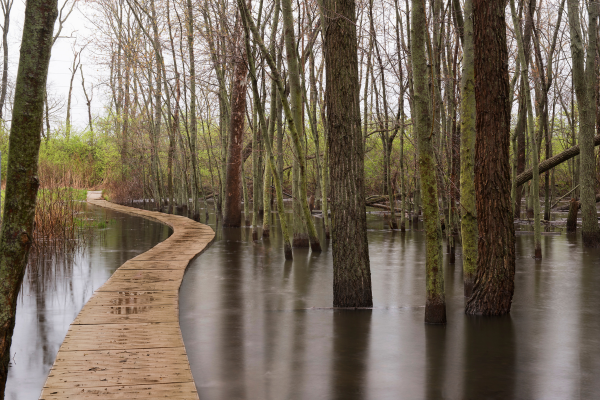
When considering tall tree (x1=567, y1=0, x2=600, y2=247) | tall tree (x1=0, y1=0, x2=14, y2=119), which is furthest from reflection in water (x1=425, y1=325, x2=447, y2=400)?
tall tree (x1=0, y1=0, x2=14, y2=119)

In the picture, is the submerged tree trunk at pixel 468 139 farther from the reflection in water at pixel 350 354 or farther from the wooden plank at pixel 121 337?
the wooden plank at pixel 121 337

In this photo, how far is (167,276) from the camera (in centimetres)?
622

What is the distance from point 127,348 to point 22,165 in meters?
1.64

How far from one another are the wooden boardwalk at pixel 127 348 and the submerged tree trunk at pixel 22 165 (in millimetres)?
698

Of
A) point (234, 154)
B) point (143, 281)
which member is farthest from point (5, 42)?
point (143, 281)

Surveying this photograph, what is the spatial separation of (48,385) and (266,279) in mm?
4332

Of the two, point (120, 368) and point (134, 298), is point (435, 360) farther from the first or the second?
point (134, 298)

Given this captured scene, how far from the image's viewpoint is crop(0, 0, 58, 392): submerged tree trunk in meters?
2.33

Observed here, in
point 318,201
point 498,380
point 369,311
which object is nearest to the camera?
point 498,380

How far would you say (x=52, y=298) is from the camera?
20.3 feet

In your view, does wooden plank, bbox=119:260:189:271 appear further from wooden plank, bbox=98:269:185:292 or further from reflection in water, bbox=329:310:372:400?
reflection in water, bbox=329:310:372:400

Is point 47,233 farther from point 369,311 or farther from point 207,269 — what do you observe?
point 369,311

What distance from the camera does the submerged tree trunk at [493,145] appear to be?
4680 millimetres

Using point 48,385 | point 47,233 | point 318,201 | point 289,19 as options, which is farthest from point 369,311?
point 318,201
